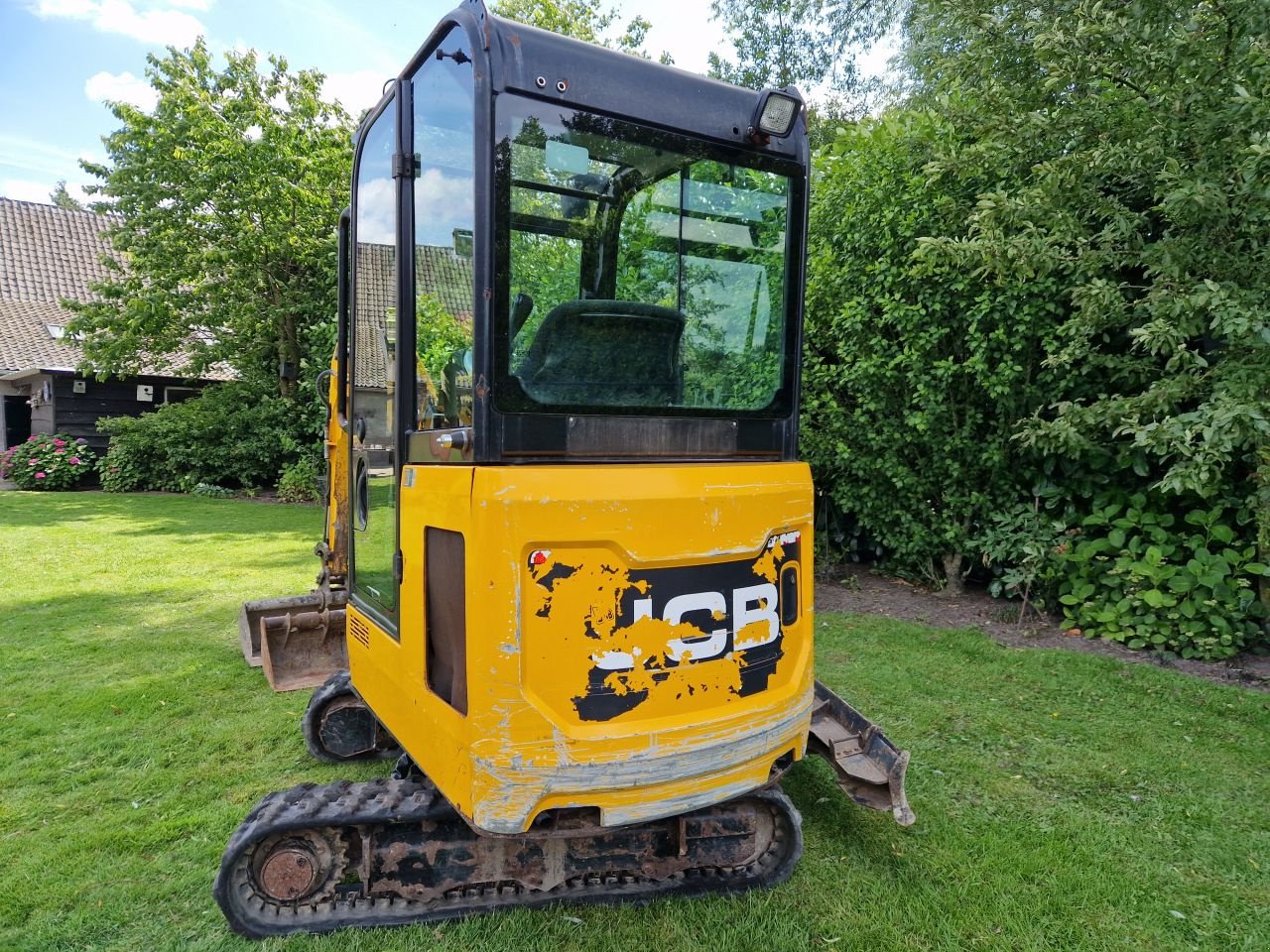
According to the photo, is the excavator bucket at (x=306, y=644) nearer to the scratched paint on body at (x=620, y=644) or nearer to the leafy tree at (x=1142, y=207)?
the scratched paint on body at (x=620, y=644)

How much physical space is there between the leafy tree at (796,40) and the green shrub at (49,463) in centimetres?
1813

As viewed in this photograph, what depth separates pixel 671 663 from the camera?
6.74ft

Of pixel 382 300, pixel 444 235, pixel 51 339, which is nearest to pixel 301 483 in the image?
pixel 51 339

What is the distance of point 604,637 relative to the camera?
1974mm

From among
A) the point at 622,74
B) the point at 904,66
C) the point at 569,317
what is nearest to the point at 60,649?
the point at 569,317

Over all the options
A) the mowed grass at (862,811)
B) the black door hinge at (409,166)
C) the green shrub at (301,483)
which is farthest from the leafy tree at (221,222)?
the black door hinge at (409,166)

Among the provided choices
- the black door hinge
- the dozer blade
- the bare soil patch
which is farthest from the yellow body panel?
the bare soil patch

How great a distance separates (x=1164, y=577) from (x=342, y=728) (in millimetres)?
4997

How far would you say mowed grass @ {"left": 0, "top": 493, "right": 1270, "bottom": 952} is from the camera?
7.87ft

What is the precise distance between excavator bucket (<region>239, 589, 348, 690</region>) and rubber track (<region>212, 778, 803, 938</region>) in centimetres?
179

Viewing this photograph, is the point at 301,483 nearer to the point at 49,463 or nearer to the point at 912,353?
the point at 49,463

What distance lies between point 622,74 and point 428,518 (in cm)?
133

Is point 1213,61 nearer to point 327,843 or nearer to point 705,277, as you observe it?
point 705,277

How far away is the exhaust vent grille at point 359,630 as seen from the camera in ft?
8.87
